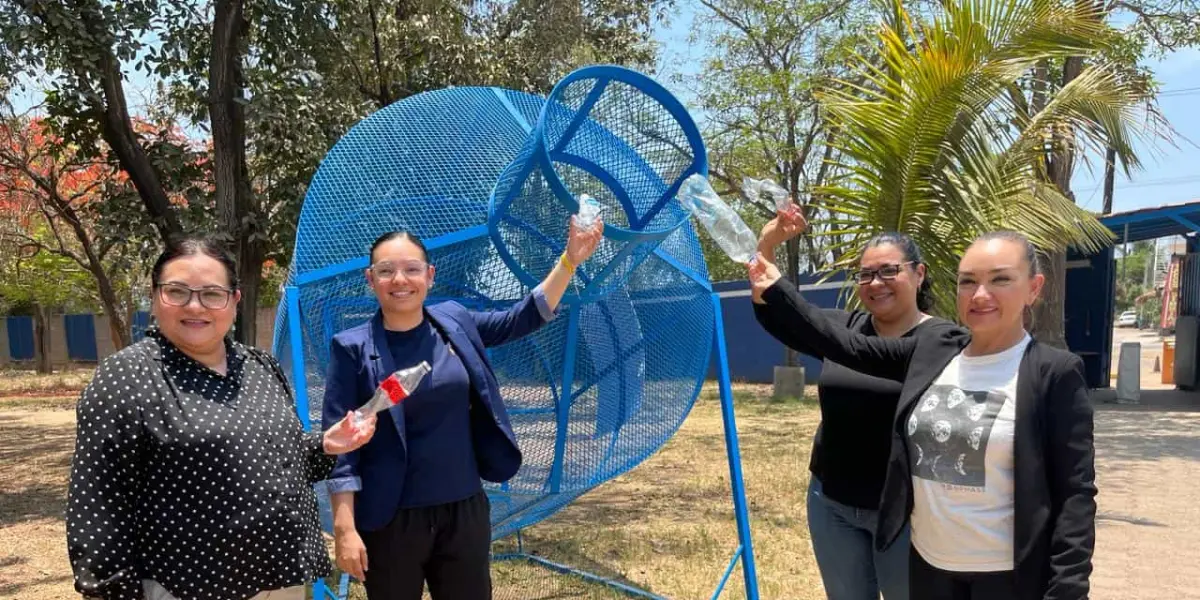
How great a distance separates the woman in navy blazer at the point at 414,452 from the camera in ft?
8.10

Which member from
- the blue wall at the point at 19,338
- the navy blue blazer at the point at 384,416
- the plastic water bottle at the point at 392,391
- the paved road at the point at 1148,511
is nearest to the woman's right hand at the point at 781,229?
the navy blue blazer at the point at 384,416

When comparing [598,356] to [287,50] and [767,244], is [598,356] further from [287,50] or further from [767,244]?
[287,50]

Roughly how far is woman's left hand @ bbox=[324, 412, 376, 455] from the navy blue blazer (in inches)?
7.1

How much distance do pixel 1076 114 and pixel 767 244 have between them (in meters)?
3.69

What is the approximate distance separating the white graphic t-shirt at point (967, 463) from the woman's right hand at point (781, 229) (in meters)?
0.70

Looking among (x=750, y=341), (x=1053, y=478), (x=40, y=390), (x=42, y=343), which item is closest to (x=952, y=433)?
(x=1053, y=478)

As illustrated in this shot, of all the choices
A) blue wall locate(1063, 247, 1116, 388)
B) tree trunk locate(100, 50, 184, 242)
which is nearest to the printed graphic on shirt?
tree trunk locate(100, 50, 184, 242)

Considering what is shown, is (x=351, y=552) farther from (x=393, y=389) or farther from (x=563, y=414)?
(x=563, y=414)

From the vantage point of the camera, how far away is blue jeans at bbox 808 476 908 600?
264cm

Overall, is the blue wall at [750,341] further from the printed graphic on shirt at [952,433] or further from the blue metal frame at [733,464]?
the printed graphic on shirt at [952,433]

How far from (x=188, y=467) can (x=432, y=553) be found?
83 centimetres

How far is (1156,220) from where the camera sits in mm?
14711

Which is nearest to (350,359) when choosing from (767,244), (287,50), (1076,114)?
(767,244)

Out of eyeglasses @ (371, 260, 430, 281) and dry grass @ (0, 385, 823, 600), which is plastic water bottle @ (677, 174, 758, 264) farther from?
dry grass @ (0, 385, 823, 600)
